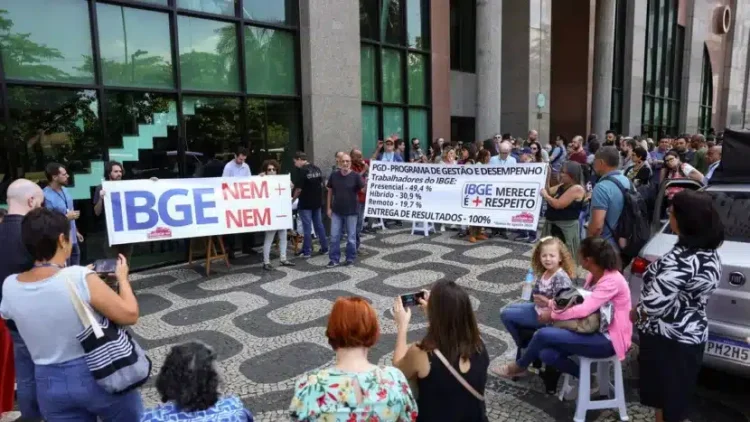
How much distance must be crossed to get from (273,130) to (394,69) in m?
4.37

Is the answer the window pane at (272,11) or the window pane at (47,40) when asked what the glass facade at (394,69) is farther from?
the window pane at (47,40)

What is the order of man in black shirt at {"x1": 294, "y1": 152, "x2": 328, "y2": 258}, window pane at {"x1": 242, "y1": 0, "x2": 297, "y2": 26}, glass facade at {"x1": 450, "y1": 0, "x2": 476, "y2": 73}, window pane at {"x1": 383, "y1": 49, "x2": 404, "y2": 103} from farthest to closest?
glass facade at {"x1": 450, "y1": 0, "x2": 476, "y2": 73}, window pane at {"x1": 383, "y1": 49, "x2": 404, "y2": 103}, window pane at {"x1": 242, "y1": 0, "x2": 297, "y2": 26}, man in black shirt at {"x1": 294, "y1": 152, "x2": 328, "y2": 258}

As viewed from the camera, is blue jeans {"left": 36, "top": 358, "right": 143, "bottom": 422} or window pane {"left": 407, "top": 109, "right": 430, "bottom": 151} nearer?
blue jeans {"left": 36, "top": 358, "right": 143, "bottom": 422}

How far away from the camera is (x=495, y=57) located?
15.5m

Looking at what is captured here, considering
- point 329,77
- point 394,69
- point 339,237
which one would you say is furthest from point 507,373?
point 394,69

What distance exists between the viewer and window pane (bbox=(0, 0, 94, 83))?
23.1 ft

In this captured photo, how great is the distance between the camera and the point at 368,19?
12523mm

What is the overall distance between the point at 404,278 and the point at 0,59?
6.15 m

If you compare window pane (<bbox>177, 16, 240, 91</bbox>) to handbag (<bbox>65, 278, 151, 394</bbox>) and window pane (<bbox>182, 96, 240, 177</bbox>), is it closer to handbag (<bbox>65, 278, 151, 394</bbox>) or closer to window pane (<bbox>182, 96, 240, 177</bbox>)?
window pane (<bbox>182, 96, 240, 177</bbox>)

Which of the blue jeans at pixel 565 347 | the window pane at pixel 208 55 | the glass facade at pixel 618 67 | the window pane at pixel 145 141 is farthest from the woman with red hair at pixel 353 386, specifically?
the glass facade at pixel 618 67

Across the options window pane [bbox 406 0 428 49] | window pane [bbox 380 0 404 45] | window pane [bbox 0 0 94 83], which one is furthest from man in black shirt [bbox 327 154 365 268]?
window pane [bbox 406 0 428 49]

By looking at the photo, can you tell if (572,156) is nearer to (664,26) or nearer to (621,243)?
(621,243)

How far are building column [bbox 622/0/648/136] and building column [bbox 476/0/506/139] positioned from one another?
9.94m

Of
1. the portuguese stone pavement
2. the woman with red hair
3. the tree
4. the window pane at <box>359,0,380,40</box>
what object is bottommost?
the portuguese stone pavement
